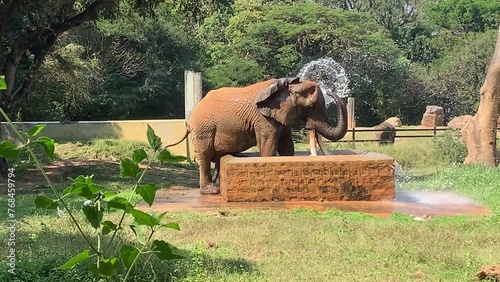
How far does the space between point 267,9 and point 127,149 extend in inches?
740

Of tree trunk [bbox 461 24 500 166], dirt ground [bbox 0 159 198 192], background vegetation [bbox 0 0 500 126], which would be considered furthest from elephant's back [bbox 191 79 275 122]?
background vegetation [bbox 0 0 500 126]

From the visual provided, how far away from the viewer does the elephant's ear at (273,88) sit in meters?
9.71

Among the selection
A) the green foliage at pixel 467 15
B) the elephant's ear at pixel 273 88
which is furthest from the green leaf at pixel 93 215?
the green foliage at pixel 467 15

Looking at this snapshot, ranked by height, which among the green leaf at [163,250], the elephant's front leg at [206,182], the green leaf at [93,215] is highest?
the green leaf at [93,215]

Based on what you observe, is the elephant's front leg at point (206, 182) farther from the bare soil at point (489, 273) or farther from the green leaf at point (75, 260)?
the green leaf at point (75, 260)

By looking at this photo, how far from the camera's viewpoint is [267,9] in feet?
116

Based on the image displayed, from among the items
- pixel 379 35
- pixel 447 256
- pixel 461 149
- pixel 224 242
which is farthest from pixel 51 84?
pixel 379 35

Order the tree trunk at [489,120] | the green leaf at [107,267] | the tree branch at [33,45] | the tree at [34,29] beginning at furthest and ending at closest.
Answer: the tree trunk at [489,120]
the tree branch at [33,45]
the tree at [34,29]
the green leaf at [107,267]

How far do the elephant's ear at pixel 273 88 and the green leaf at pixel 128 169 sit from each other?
24.0 feet

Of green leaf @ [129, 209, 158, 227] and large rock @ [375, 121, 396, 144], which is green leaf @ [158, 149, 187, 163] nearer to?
green leaf @ [129, 209, 158, 227]

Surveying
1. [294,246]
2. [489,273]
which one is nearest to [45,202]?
[489,273]

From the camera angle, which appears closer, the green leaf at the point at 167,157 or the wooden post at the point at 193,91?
the green leaf at the point at 167,157

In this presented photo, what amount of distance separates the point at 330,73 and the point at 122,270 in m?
28.6

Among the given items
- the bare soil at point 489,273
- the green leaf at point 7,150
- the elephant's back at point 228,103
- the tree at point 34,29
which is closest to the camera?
the green leaf at point 7,150
